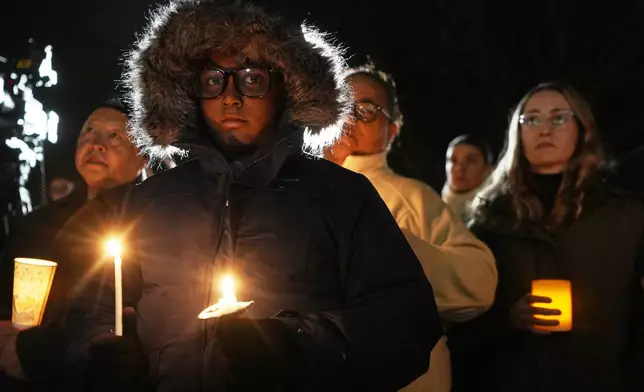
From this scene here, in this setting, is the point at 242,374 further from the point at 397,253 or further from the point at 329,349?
the point at 397,253

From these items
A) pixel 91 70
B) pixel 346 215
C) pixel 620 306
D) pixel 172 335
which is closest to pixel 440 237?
pixel 620 306

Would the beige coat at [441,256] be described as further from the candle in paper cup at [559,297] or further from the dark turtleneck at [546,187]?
the dark turtleneck at [546,187]

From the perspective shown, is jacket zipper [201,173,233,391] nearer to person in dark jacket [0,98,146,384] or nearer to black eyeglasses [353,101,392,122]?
person in dark jacket [0,98,146,384]

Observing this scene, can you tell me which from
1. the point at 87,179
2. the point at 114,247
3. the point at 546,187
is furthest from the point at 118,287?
the point at 546,187

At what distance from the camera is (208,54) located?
3166 mm

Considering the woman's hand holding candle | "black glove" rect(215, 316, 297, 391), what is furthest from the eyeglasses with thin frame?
"black glove" rect(215, 316, 297, 391)

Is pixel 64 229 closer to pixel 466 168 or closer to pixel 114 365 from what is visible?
pixel 114 365

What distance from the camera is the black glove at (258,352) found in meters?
2.45

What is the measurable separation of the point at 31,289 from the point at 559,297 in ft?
6.80

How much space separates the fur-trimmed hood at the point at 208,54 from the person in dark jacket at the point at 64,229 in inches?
31.8

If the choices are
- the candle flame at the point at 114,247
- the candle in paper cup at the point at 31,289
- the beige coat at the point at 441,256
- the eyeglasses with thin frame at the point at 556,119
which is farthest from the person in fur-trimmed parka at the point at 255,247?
the eyeglasses with thin frame at the point at 556,119

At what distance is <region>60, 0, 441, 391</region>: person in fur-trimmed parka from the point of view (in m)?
2.62

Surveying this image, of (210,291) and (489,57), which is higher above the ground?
(489,57)

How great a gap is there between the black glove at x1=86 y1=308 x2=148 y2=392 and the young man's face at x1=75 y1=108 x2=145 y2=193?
174 cm
